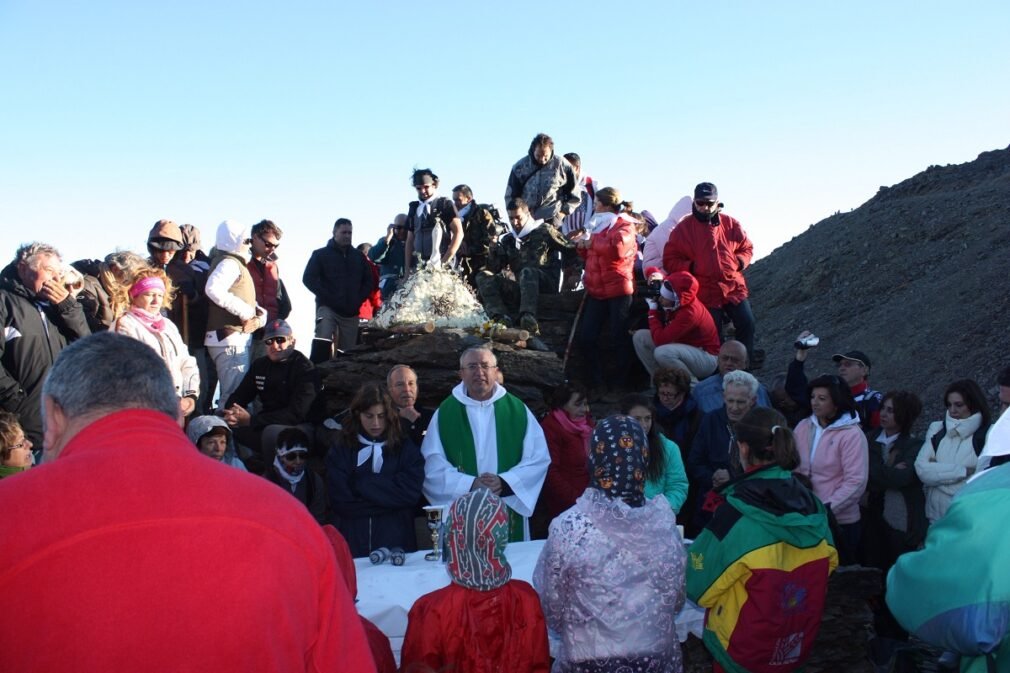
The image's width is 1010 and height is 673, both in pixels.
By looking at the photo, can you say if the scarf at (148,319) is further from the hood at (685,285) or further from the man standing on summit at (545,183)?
the man standing on summit at (545,183)

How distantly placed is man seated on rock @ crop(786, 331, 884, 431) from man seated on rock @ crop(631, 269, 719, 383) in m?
0.80

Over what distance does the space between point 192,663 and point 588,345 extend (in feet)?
29.4

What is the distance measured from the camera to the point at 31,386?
649cm

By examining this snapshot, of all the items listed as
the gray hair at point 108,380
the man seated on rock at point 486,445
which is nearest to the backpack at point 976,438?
the man seated on rock at point 486,445

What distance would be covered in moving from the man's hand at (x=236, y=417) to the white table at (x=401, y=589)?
268cm

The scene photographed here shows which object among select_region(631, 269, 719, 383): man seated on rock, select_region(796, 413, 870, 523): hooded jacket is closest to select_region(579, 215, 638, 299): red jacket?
select_region(631, 269, 719, 383): man seated on rock

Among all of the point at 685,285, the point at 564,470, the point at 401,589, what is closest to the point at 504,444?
the point at 564,470

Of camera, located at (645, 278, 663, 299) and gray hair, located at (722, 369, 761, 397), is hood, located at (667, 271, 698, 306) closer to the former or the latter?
camera, located at (645, 278, 663, 299)

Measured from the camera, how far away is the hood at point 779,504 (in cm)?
449

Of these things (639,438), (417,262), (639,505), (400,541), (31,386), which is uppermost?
(417,262)

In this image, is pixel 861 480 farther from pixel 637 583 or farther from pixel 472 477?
pixel 637 583

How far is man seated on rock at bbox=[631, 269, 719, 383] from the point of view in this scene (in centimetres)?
923

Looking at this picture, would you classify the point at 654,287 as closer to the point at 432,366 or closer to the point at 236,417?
the point at 432,366

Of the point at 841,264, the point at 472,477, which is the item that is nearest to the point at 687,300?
the point at 472,477
